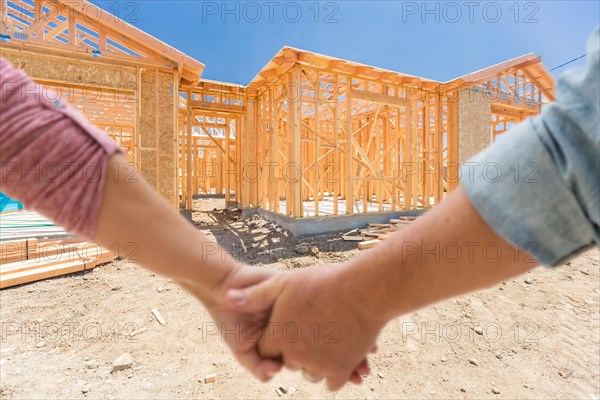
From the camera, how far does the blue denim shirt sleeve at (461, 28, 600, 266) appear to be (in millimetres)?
574

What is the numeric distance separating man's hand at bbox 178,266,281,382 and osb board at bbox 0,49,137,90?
7.13 meters

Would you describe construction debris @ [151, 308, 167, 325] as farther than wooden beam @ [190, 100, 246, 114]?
No

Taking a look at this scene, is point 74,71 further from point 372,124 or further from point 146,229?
point 372,124

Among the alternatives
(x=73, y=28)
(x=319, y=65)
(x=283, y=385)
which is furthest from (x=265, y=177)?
(x=283, y=385)

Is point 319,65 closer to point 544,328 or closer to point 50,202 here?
point 544,328

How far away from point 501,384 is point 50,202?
3.53 meters

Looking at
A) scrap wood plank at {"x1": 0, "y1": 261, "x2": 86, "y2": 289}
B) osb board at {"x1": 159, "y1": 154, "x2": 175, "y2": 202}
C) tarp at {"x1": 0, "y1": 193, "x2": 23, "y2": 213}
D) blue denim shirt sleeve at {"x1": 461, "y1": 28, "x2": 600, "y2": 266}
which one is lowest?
scrap wood plank at {"x1": 0, "y1": 261, "x2": 86, "y2": 289}

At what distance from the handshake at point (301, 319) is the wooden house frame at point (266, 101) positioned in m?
4.92

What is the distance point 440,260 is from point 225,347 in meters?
2.77

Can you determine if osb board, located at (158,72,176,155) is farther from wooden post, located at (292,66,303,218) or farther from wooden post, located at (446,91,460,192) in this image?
wooden post, located at (446,91,460,192)

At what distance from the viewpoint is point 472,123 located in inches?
388

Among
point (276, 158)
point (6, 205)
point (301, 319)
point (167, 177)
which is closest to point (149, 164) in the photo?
point (167, 177)

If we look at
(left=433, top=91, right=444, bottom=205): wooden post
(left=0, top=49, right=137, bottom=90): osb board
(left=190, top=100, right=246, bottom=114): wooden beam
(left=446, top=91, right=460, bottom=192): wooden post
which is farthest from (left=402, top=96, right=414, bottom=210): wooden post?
(left=0, top=49, right=137, bottom=90): osb board

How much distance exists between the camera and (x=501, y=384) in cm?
263
